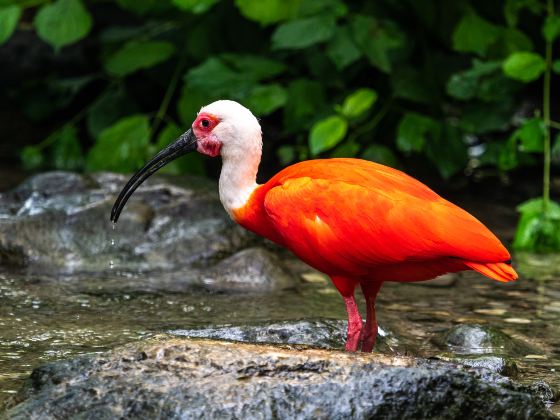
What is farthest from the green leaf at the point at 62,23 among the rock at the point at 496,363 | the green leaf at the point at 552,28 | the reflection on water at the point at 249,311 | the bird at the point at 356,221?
the rock at the point at 496,363

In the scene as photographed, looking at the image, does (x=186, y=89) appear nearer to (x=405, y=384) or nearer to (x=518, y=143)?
(x=518, y=143)

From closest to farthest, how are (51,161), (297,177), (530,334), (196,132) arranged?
(297,177), (196,132), (530,334), (51,161)

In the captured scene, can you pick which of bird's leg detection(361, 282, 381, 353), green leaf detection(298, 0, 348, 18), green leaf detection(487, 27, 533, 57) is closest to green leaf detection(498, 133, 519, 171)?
green leaf detection(487, 27, 533, 57)

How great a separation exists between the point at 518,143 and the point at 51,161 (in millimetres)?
3467

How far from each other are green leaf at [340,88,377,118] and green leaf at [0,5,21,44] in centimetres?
222

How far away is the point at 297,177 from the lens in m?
4.48

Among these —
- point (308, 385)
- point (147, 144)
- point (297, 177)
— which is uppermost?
point (147, 144)

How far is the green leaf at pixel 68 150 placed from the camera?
8.55 m

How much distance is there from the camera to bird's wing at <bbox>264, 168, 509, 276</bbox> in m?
4.18

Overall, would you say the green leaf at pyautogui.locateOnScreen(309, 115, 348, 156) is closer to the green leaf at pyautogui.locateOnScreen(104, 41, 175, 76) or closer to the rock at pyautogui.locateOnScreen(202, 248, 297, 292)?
the rock at pyautogui.locateOnScreen(202, 248, 297, 292)

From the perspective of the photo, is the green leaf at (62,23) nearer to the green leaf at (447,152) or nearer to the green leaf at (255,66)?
the green leaf at (255,66)

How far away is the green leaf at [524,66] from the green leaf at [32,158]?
11.6 feet

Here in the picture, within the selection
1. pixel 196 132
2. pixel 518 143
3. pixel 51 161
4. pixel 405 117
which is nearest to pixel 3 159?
pixel 51 161

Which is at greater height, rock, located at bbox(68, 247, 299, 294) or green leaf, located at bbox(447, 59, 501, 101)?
green leaf, located at bbox(447, 59, 501, 101)
